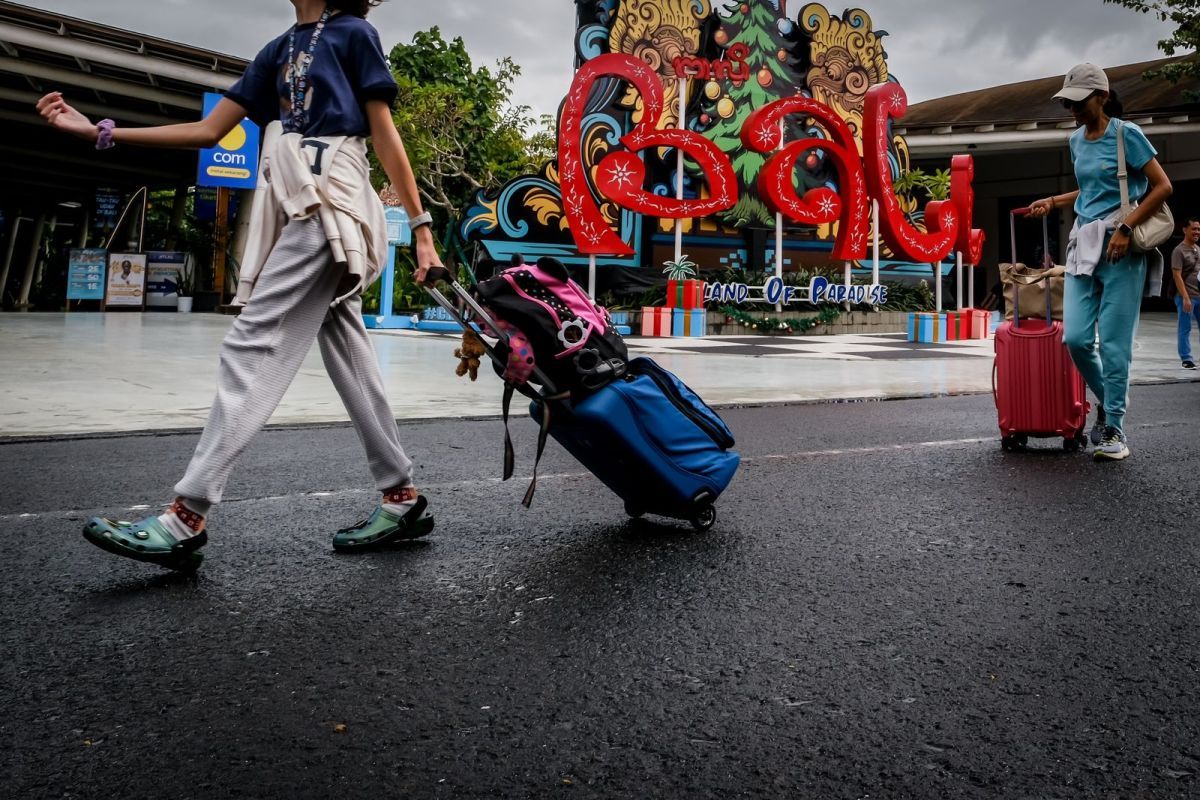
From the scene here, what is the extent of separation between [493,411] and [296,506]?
3038 mm

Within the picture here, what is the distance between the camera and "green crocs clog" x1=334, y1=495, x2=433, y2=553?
3.02m

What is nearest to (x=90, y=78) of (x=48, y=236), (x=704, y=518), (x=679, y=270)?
(x=679, y=270)

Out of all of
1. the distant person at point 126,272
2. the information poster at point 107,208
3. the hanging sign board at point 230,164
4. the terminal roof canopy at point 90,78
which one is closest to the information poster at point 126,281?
the distant person at point 126,272

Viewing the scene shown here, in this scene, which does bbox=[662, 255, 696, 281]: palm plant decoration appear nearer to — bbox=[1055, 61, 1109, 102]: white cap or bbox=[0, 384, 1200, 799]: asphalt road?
bbox=[1055, 61, 1109, 102]: white cap

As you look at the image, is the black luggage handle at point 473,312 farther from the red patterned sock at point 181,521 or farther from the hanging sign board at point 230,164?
the hanging sign board at point 230,164

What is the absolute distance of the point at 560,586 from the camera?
8.74 feet

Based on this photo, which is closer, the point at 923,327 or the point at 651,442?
the point at 651,442

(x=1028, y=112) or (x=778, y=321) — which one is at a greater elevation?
(x=1028, y=112)

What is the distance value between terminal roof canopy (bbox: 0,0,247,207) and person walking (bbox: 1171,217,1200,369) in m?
16.8

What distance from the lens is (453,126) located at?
883 inches

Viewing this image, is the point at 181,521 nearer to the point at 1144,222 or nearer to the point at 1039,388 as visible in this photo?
the point at 1039,388

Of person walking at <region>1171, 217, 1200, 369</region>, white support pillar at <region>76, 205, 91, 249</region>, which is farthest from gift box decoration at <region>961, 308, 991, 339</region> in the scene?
white support pillar at <region>76, 205, 91, 249</region>

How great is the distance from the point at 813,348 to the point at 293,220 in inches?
498

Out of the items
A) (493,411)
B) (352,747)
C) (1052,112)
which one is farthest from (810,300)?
(352,747)
